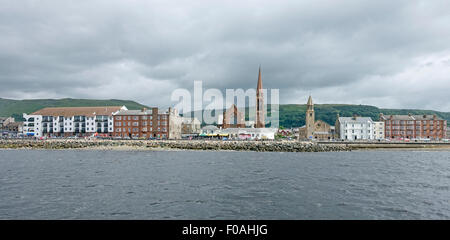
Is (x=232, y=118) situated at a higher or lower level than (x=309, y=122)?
higher

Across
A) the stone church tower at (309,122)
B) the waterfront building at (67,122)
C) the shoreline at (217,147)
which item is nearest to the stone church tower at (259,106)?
the stone church tower at (309,122)

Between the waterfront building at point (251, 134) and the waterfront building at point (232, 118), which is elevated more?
the waterfront building at point (232, 118)

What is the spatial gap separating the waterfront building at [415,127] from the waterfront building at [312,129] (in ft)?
74.4

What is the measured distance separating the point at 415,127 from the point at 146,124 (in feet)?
338

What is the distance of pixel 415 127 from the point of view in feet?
361

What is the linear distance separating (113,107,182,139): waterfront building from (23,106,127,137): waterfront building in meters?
7.36

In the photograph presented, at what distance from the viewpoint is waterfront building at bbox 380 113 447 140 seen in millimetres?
109562

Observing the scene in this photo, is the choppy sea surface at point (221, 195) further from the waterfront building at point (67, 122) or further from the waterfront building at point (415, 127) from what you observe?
the waterfront building at point (415, 127)

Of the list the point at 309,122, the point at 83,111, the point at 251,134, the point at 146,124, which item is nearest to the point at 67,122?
the point at 83,111

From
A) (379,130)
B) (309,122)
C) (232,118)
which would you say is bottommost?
(379,130)

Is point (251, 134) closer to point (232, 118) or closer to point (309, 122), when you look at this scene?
point (309, 122)

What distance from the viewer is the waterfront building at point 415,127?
359 feet

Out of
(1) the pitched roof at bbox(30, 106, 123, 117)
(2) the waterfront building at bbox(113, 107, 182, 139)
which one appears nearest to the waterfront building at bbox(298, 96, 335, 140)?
(2) the waterfront building at bbox(113, 107, 182, 139)

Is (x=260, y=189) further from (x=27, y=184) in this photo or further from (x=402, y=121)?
(x=402, y=121)
